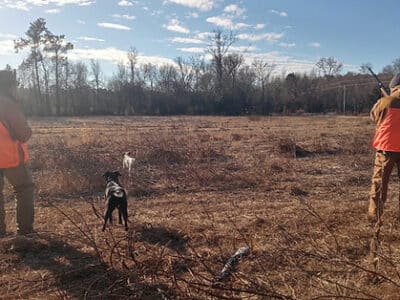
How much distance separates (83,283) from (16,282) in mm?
664

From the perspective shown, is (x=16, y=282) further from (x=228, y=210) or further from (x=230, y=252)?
(x=228, y=210)

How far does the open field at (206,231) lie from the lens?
3.44 m

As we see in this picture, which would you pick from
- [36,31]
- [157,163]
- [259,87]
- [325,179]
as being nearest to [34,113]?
[36,31]

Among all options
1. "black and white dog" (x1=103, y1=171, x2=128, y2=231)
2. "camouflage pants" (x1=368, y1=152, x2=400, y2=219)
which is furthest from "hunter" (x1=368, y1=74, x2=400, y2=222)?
"black and white dog" (x1=103, y1=171, x2=128, y2=231)

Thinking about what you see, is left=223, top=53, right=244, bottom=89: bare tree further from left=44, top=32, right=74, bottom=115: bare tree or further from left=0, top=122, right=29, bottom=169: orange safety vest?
left=0, top=122, right=29, bottom=169: orange safety vest

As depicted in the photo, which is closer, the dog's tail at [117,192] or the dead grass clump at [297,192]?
the dog's tail at [117,192]

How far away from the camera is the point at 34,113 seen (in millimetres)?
54438

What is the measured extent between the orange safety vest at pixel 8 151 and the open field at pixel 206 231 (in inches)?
36.7

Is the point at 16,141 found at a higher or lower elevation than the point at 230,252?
higher

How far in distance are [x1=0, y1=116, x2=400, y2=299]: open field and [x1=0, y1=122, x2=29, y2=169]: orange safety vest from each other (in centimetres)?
93

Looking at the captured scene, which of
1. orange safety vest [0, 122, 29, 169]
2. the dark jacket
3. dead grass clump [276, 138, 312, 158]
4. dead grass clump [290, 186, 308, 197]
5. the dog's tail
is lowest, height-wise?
dead grass clump [290, 186, 308, 197]

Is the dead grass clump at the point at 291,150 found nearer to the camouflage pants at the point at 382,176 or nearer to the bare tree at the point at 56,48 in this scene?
the camouflage pants at the point at 382,176

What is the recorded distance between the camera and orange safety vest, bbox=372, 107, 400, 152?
498 centimetres

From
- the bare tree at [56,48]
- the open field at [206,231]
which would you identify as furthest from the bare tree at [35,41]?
the open field at [206,231]
